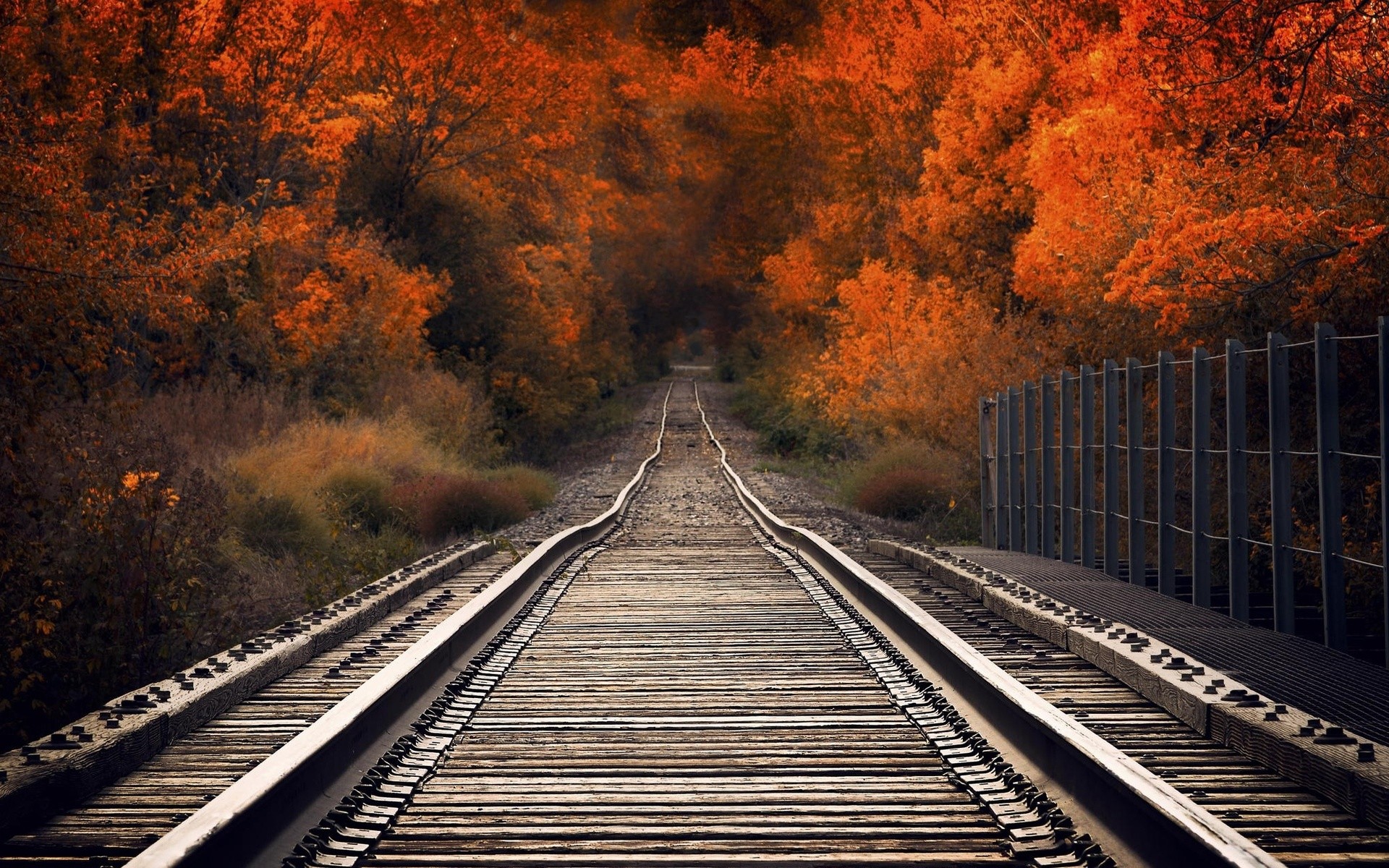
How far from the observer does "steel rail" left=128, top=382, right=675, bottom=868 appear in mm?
3678

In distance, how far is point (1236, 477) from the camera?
9031 mm

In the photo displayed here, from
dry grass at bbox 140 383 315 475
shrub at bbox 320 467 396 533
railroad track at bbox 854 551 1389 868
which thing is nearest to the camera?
railroad track at bbox 854 551 1389 868

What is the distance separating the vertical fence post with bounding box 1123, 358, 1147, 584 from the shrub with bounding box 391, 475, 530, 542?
11100mm

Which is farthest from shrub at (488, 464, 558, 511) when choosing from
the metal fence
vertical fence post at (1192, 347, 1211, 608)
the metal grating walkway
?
vertical fence post at (1192, 347, 1211, 608)

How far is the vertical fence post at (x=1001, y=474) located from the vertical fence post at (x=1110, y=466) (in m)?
3.49

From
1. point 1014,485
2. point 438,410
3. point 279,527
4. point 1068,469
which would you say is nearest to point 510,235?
point 438,410

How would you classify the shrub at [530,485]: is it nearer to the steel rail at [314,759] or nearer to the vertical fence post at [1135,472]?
the vertical fence post at [1135,472]

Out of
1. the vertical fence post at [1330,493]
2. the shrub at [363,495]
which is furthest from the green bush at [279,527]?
the vertical fence post at [1330,493]

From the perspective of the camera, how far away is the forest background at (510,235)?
10.4 m

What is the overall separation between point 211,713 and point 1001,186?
77.2ft

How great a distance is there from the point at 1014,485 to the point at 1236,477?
6.07 metres

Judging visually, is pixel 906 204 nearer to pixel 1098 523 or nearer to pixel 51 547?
pixel 1098 523

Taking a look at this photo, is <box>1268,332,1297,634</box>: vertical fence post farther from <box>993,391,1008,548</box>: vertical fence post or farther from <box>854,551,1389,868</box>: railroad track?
<box>993,391,1008,548</box>: vertical fence post

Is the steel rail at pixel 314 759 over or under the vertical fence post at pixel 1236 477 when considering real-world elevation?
under
